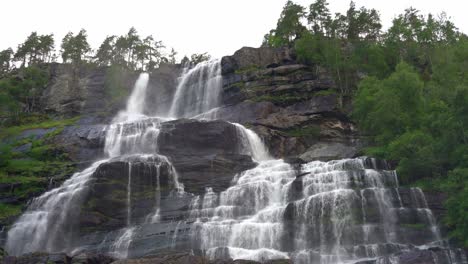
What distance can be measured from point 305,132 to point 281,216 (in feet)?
63.2

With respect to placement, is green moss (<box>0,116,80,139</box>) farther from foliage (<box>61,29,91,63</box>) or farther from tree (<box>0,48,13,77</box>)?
tree (<box>0,48,13,77</box>)

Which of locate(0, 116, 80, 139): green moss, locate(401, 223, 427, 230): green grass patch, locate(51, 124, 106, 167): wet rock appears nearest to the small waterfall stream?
locate(401, 223, 427, 230): green grass patch

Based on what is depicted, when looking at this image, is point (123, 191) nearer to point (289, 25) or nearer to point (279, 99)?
point (279, 99)

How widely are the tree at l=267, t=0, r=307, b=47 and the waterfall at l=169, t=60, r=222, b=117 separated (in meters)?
10.3

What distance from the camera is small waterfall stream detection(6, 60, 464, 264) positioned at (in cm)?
2772

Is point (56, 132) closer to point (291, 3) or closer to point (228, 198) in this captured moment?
point (228, 198)

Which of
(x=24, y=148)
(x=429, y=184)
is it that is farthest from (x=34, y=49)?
(x=429, y=184)

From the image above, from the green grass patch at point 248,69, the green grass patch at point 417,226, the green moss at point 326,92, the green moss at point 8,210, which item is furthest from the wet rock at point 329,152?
the green moss at point 8,210

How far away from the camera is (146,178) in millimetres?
37906

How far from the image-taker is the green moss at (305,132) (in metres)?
47.9

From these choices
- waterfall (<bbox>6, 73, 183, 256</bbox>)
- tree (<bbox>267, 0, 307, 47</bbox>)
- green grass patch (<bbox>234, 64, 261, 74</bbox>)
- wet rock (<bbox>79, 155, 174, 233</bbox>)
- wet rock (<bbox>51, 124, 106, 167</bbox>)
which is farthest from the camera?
tree (<bbox>267, 0, 307, 47</bbox>)

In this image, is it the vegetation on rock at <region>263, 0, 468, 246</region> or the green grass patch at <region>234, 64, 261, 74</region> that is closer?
the vegetation on rock at <region>263, 0, 468, 246</region>

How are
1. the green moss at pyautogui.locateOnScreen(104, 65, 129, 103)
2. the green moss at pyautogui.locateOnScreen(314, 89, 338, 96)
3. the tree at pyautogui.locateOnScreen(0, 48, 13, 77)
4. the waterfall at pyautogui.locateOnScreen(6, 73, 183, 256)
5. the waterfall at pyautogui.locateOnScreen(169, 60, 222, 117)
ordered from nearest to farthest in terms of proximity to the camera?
the waterfall at pyautogui.locateOnScreen(6, 73, 183, 256) → the green moss at pyautogui.locateOnScreen(314, 89, 338, 96) → the waterfall at pyautogui.locateOnScreen(169, 60, 222, 117) → the green moss at pyautogui.locateOnScreen(104, 65, 129, 103) → the tree at pyautogui.locateOnScreen(0, 48, 13, 77)

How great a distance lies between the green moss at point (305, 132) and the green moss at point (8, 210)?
83.7ft
